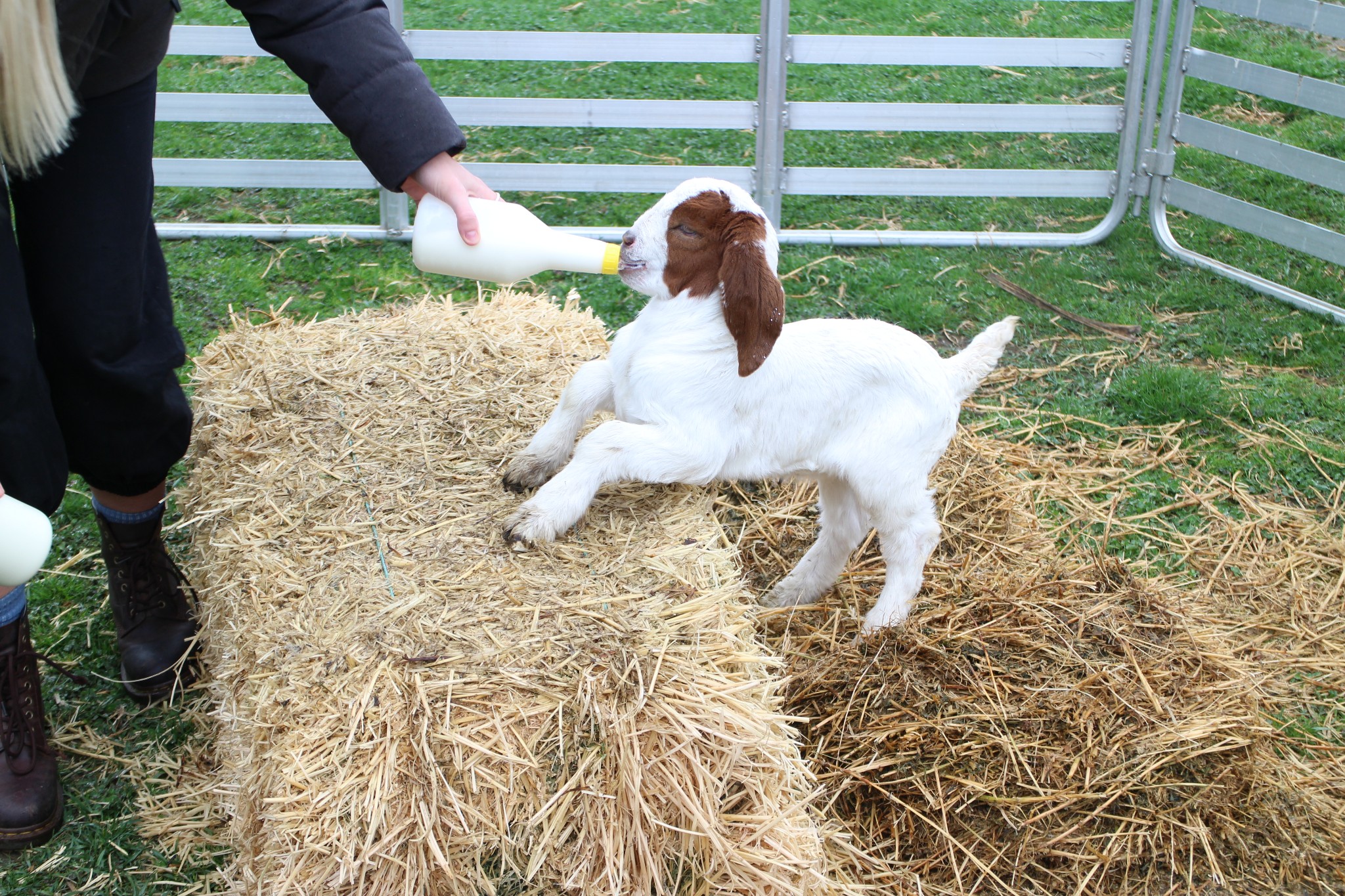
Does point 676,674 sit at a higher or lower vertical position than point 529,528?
lower

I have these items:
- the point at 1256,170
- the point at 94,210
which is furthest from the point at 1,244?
the point at 1256,170

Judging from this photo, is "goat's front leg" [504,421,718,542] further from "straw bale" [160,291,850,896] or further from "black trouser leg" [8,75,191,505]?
"black trouser leg" [8,75,191,505]

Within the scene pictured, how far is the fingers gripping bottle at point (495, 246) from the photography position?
256cm

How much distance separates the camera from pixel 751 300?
2.57 m

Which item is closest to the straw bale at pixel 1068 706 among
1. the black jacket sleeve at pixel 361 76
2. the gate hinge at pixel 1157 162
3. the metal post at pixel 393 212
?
the black jacket sleeve at pixel 361 76

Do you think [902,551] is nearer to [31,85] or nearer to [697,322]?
[697,322]

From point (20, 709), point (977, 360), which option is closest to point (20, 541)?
point (20, 709)

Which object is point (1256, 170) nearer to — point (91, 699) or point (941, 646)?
point (941, 646)

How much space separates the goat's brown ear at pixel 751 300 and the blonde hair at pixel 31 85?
4.64 ft

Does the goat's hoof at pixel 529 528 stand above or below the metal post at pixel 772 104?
below

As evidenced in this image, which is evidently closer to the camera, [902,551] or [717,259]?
[717,259]

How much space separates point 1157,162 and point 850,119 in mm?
1809

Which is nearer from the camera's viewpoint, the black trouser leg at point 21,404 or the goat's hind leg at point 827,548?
the black trouser leg at point 21,404

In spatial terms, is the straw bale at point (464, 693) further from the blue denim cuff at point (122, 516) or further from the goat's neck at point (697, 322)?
the goat's neck at point (697, 322)
